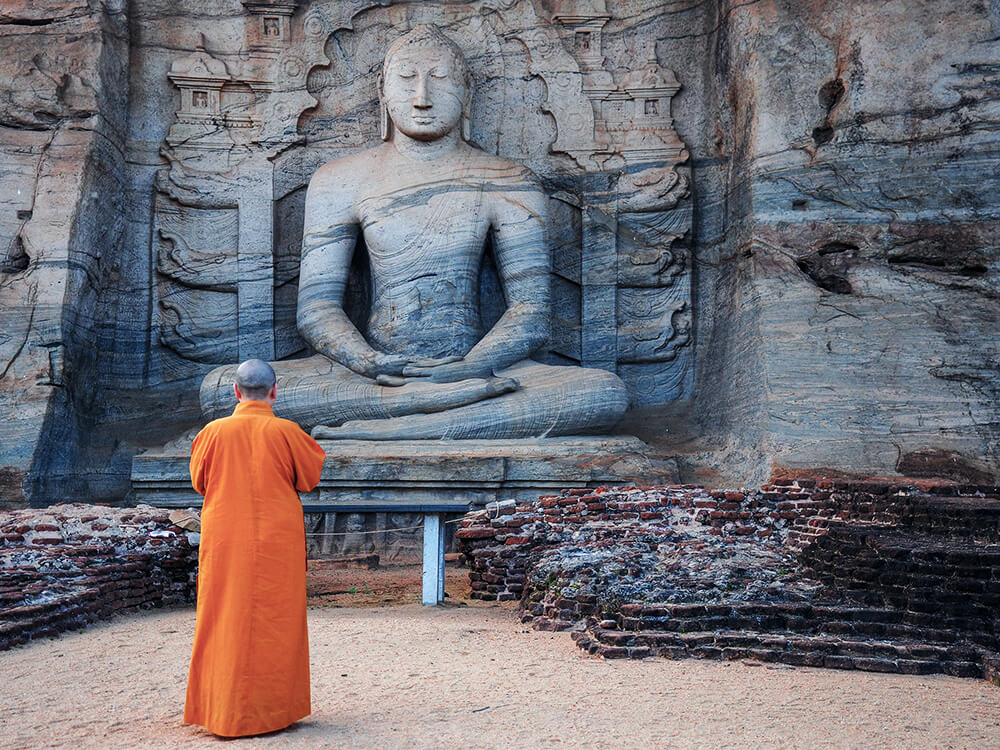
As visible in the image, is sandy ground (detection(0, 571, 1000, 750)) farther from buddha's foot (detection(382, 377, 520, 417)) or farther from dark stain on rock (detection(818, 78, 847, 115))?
dark stain on rock (detection(818, 78, 847, 115))

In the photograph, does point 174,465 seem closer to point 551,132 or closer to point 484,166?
point 484,166

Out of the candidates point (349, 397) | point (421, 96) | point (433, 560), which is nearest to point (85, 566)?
point (433, 560)

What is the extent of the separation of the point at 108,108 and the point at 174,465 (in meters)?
3.31

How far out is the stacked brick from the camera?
604cm

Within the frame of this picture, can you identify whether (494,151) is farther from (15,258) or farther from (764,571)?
(764,571)

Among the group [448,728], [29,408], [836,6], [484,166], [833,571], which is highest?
[836,6]

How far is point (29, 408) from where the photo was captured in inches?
347

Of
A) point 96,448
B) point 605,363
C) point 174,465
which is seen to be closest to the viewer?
point 174,465

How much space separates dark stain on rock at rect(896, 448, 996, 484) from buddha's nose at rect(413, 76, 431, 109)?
485cm

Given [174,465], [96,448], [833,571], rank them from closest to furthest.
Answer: [833,571], [174,465], [96,448]

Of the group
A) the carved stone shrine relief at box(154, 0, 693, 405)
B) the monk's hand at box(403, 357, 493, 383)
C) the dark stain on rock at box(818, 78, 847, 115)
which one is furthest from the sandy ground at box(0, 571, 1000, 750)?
the dark stain on rock at box(818, 78, 847, 115)

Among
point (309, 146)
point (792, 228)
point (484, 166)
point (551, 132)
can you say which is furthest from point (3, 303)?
point (792, 228)

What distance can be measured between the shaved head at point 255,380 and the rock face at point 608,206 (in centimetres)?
447

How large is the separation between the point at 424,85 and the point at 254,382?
239 inches
